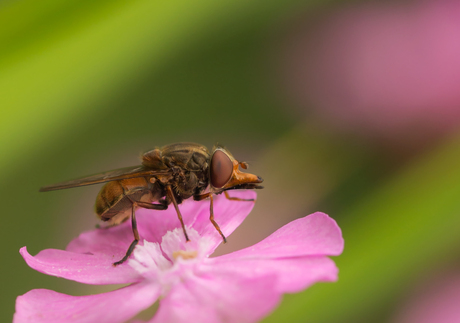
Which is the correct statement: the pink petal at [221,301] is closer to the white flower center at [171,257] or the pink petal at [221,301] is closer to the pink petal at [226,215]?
the white flower center at [171,257]

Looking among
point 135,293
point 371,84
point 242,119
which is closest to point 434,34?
point 371,84

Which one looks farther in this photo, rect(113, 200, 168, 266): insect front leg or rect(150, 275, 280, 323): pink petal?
rect(113, 200, 168, 266): insect front leg

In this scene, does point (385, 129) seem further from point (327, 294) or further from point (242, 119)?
point (327, 294)

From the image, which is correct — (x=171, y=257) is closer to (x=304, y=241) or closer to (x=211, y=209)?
(x=211, y=209)

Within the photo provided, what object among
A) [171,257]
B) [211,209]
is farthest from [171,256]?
[211,209]

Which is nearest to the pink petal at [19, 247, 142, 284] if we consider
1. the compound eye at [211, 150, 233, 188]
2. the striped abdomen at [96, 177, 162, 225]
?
the striped abdomen at [96, 177, 162, 225]

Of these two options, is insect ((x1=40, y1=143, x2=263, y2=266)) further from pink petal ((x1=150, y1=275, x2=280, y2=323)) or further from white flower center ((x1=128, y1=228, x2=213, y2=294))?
pink petal ((x1=150, y1=275, x2=280, y2=323))
